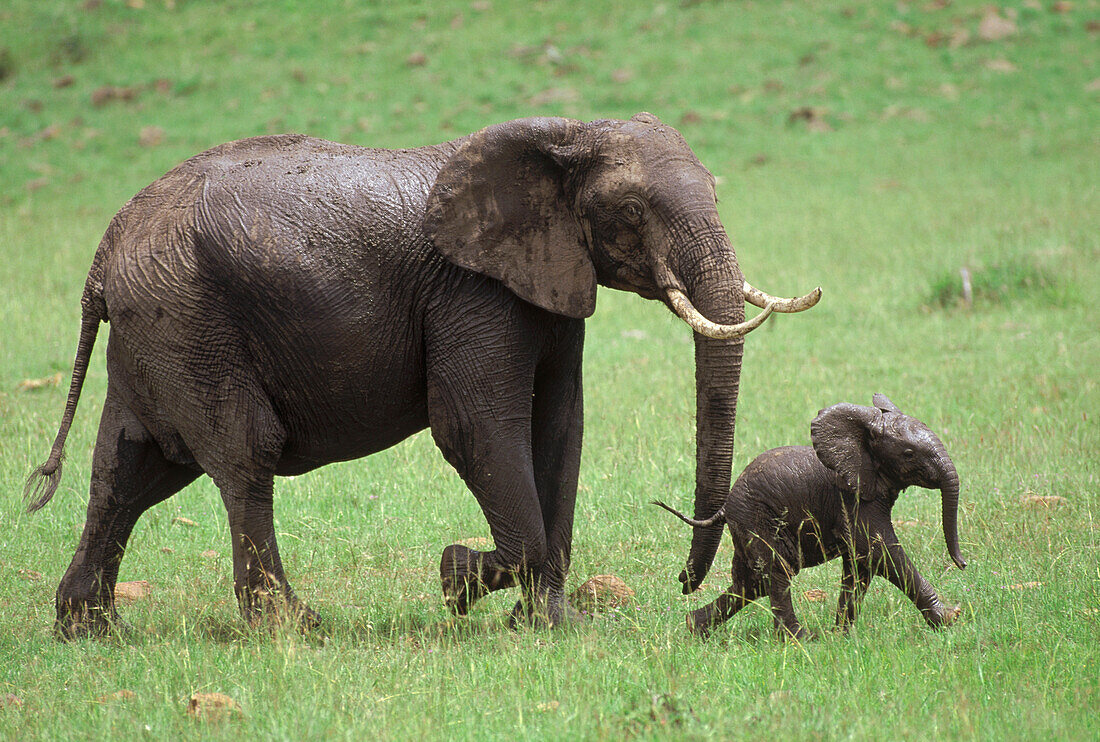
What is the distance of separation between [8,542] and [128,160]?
17.2 m

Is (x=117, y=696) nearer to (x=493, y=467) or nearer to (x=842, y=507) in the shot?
(x=493, y=467)

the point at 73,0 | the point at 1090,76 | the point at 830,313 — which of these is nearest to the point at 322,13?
the point at 73,0

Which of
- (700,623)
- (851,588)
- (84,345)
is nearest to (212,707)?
(700,623)

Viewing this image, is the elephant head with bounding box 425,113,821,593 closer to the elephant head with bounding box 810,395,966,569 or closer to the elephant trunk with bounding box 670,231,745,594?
the elephant trunk with bounding box 670,231,745,594

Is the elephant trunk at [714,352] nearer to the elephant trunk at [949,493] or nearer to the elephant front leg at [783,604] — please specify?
the elephant front leg at [783,604]

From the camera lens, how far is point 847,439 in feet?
19.0

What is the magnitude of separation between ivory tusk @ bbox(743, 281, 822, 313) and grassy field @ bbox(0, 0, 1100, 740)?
1565 mm

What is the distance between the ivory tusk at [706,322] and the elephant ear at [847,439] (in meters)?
0.64

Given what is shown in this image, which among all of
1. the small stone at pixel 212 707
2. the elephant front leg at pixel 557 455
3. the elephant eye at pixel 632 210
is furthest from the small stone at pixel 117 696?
the elephant eye at pixel 632 210

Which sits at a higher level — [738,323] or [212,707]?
[738,323]

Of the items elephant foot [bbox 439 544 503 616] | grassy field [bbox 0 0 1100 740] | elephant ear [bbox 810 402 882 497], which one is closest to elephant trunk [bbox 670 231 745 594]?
elephant ear [bbox 810 402 882 497]

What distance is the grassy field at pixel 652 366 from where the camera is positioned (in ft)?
17.4

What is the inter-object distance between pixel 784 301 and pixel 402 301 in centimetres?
193

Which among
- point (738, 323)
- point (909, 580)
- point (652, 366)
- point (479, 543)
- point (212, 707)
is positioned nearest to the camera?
point (212, 707)
